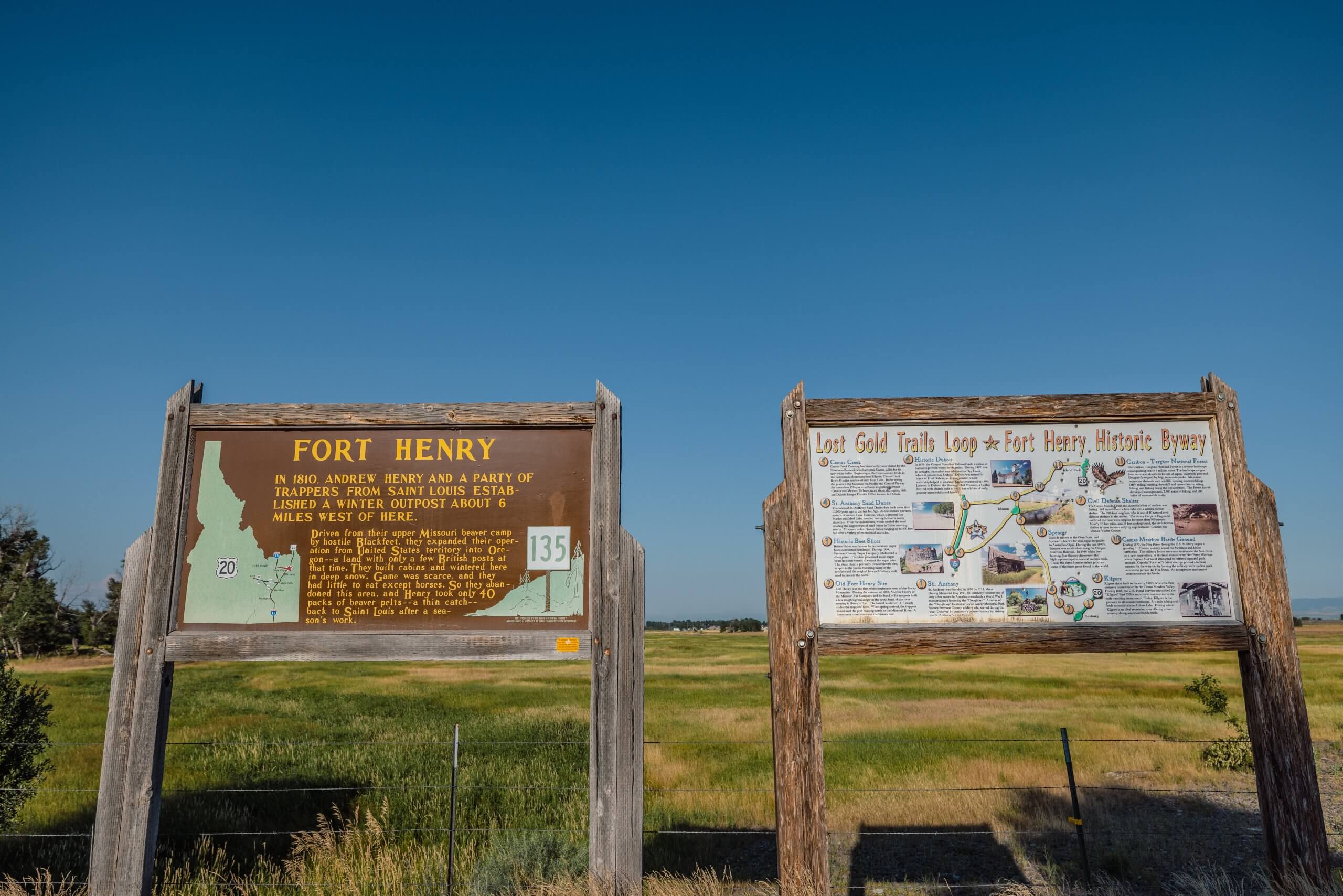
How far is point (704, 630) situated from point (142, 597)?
114 metres

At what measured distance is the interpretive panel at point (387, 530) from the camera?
591 centimetres

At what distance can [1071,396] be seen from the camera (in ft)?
20.6

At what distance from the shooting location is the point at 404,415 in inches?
246

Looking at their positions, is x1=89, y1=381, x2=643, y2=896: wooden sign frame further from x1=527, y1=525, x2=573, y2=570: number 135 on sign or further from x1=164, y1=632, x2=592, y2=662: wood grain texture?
x1=527, y1=525, x2=573, y2=570: number 135 on sign

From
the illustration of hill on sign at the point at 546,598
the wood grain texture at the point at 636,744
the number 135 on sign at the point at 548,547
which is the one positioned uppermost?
the number 135 on sign at the point at 548,547

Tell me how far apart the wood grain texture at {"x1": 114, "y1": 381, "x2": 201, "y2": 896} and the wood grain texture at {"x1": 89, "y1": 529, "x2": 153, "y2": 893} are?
39 millimetres

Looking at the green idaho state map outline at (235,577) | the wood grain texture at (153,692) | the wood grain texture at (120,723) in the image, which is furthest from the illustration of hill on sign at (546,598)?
the wood grain texture at (120,723)

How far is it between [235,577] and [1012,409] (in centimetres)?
621

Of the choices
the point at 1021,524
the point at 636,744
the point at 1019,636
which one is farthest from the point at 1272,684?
the point at 636,744

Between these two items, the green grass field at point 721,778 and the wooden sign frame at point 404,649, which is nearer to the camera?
the wooden sign frame at point 404,649

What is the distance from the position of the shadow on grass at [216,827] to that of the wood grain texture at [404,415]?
3783mm

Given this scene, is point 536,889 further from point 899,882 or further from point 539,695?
point 539,695

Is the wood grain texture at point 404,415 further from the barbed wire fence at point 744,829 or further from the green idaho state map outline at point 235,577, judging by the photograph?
the barbed wire fence at point 744,829

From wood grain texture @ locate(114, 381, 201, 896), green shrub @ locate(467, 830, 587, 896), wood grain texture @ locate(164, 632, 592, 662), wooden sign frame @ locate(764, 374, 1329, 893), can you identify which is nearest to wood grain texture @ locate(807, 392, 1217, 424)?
wooden sign frame @ locate(764, 374, 1329, 893)
